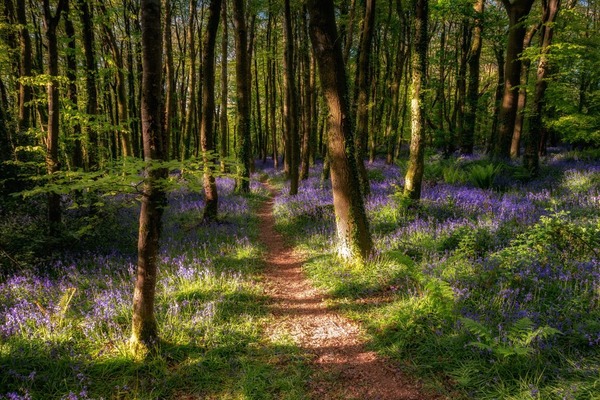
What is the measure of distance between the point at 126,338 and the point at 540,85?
13736 mm

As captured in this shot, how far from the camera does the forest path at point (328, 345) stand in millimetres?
3508

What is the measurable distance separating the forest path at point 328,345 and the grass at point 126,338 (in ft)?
0.73

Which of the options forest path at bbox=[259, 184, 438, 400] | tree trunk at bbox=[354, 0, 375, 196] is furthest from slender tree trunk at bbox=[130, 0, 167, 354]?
tree trunk at bbox=[354, 0, 375, 196]

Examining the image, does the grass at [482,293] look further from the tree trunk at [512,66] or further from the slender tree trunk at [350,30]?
the slender tree trunk at [350,30]

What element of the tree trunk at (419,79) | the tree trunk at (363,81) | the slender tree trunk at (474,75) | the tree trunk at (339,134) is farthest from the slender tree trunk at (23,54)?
the slender tree trunk at (474,75)

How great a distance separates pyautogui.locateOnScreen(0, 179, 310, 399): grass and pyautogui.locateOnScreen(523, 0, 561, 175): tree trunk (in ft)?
35.8

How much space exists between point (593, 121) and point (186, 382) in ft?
56.7

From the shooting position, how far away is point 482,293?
15.3 feet

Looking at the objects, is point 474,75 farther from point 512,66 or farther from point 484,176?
point 484,176

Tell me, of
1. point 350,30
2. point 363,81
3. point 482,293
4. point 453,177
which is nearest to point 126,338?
point 482,293

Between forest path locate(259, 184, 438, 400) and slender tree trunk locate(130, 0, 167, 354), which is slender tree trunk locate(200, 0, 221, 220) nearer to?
forest path locate(259, 184, 438, 400)

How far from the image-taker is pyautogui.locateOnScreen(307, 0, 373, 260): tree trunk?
19.6 feet

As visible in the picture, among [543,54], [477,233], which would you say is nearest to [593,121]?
[543,54]

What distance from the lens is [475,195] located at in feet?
31.4
